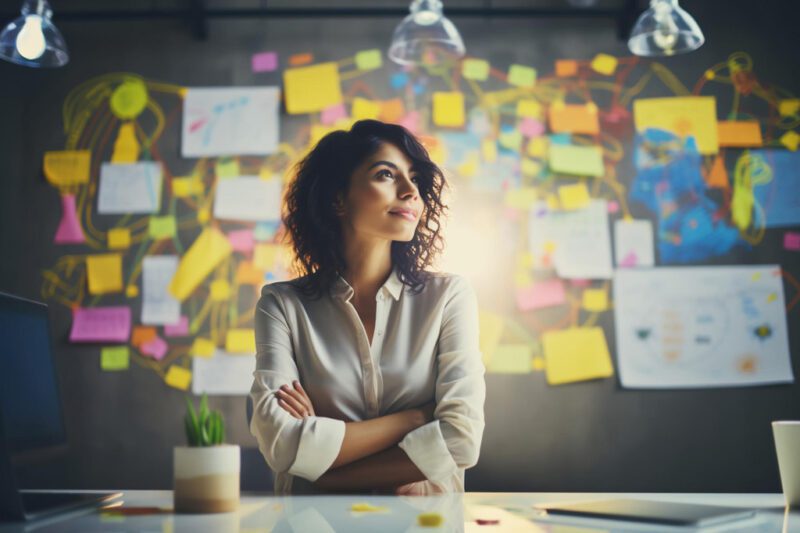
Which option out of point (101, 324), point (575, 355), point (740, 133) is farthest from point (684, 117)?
point (101, 324)

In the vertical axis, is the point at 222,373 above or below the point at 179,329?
below

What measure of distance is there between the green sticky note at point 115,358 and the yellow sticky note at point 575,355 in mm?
1601

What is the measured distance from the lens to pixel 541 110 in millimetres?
2904

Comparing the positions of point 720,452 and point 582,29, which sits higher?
point 582,29

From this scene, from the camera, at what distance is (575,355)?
9.16 feet

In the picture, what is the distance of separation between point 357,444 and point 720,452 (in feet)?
6.08

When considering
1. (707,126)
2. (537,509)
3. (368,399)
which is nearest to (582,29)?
(707,126)

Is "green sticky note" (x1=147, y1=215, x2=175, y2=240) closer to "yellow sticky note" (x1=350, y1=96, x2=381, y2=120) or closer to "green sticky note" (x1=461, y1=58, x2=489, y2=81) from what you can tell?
"yellow sticky note" (x1=350, y1=96, x2=381, y2=120)

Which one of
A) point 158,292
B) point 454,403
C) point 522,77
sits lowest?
point 454,403

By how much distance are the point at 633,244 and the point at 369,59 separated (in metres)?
1.26

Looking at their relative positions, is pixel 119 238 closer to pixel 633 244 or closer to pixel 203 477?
pixel 633 244

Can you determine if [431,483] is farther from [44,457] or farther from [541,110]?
[541,110]

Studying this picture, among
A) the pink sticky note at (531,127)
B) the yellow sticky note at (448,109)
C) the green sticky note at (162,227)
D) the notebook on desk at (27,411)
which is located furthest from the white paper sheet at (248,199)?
the notebook on desk at (27,411)

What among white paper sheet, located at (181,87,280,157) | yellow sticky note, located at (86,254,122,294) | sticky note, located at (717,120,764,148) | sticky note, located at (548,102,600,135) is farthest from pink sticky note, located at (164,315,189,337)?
sticky note, located at (717,120,764,148)
